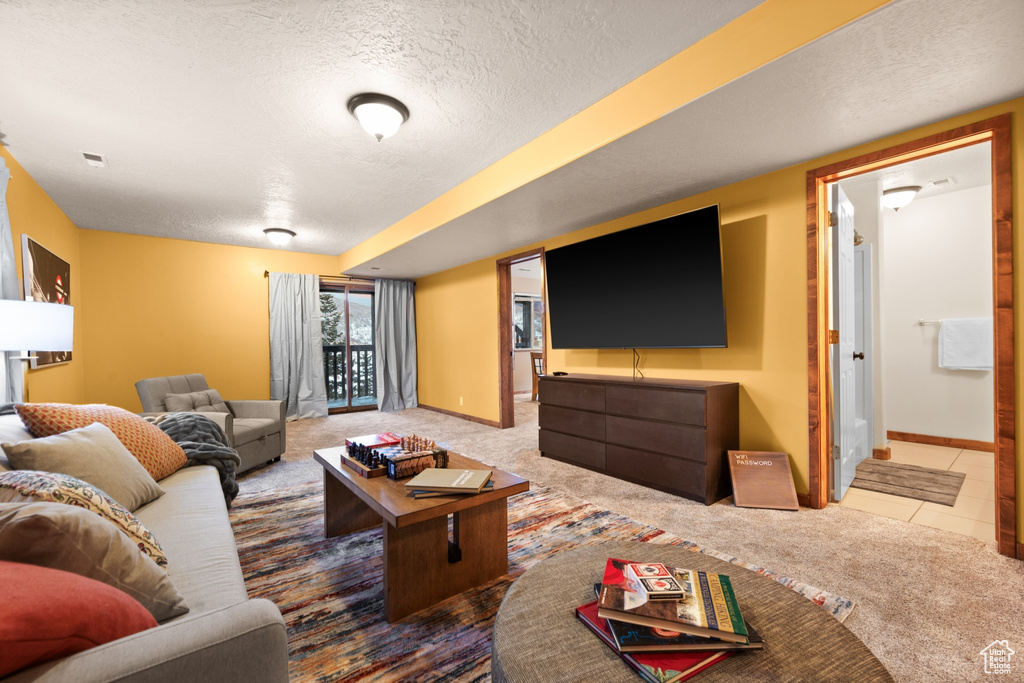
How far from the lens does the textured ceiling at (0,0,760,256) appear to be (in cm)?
183

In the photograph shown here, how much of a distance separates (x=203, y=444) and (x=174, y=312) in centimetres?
395

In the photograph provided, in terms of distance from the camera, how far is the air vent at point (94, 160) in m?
3.03

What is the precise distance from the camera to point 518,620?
1.05 meters

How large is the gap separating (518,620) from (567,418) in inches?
116

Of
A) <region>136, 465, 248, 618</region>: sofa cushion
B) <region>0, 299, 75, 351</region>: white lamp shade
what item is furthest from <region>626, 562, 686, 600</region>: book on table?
<region>0, 299, 75, 351</region>: white lamp shade

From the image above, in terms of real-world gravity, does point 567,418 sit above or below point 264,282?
below

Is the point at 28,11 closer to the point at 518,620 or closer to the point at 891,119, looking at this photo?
the point at 518,620

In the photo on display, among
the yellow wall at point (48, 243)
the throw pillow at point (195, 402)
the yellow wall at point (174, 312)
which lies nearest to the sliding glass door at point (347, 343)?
the yellow wall at point (174, 312)

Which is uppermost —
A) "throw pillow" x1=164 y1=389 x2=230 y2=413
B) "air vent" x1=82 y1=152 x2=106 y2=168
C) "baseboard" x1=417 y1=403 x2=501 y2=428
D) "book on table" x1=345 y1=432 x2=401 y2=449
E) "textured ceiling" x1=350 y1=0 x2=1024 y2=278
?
"air vent" x1=82 y1=152 x2=106 y2=168

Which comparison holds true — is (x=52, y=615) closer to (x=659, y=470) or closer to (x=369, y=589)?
(x=369, y=589)

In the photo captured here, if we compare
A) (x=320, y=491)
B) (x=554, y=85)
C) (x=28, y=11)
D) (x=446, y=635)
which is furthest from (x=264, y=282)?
(x=446, y=635)

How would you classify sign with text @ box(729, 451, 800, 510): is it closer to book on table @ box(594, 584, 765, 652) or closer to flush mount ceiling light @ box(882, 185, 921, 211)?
book on table @ box(594, 584, 765, 652)

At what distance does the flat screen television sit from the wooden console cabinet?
408 mm

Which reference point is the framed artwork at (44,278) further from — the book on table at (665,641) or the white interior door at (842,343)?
the white interior door at (842,343)
